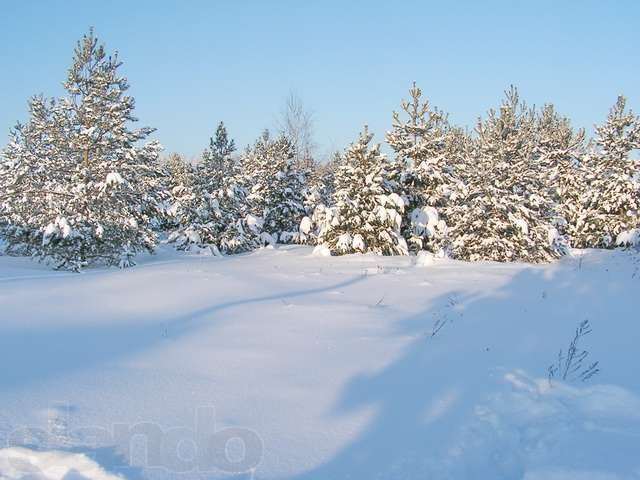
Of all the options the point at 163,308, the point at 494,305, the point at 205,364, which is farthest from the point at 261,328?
the point at 494,305

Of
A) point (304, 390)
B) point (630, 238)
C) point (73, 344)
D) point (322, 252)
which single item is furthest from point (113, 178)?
point (630, 238)

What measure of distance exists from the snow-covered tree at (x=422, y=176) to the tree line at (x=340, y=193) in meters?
0.06

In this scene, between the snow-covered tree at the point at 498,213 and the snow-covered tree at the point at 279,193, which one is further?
the snow-covered tree at the point at 279,193

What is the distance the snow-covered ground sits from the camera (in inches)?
105

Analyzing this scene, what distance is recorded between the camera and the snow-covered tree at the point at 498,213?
53.9ft

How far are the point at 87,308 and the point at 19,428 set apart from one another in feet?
12.4

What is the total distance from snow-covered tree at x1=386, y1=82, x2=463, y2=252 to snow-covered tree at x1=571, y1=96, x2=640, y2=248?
9.58 metres

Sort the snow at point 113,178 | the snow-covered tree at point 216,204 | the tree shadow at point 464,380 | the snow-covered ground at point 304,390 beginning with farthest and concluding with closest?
the snow-covered tree at point 216,204 → the snow at point 113,178 → the tree shadow at point 464,380 → the snow-covered ground at point 304,390

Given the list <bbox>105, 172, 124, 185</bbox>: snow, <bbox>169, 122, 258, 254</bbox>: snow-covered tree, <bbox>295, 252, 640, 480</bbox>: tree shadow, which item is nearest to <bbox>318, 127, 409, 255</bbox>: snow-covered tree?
<bbox>169, 122, 258, 254</bbox>: snow-covered tree

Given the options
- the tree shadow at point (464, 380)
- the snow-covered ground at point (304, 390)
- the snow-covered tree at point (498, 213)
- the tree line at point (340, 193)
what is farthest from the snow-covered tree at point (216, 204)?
the tree shadow at point (464, 380)

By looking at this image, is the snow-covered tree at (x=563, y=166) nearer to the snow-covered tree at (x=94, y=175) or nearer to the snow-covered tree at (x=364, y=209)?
the snow-covered tree at (x=364, y=209)

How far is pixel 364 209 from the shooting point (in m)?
17.7

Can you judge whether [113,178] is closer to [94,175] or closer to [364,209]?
[94,175]

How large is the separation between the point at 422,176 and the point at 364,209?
3.05 m
